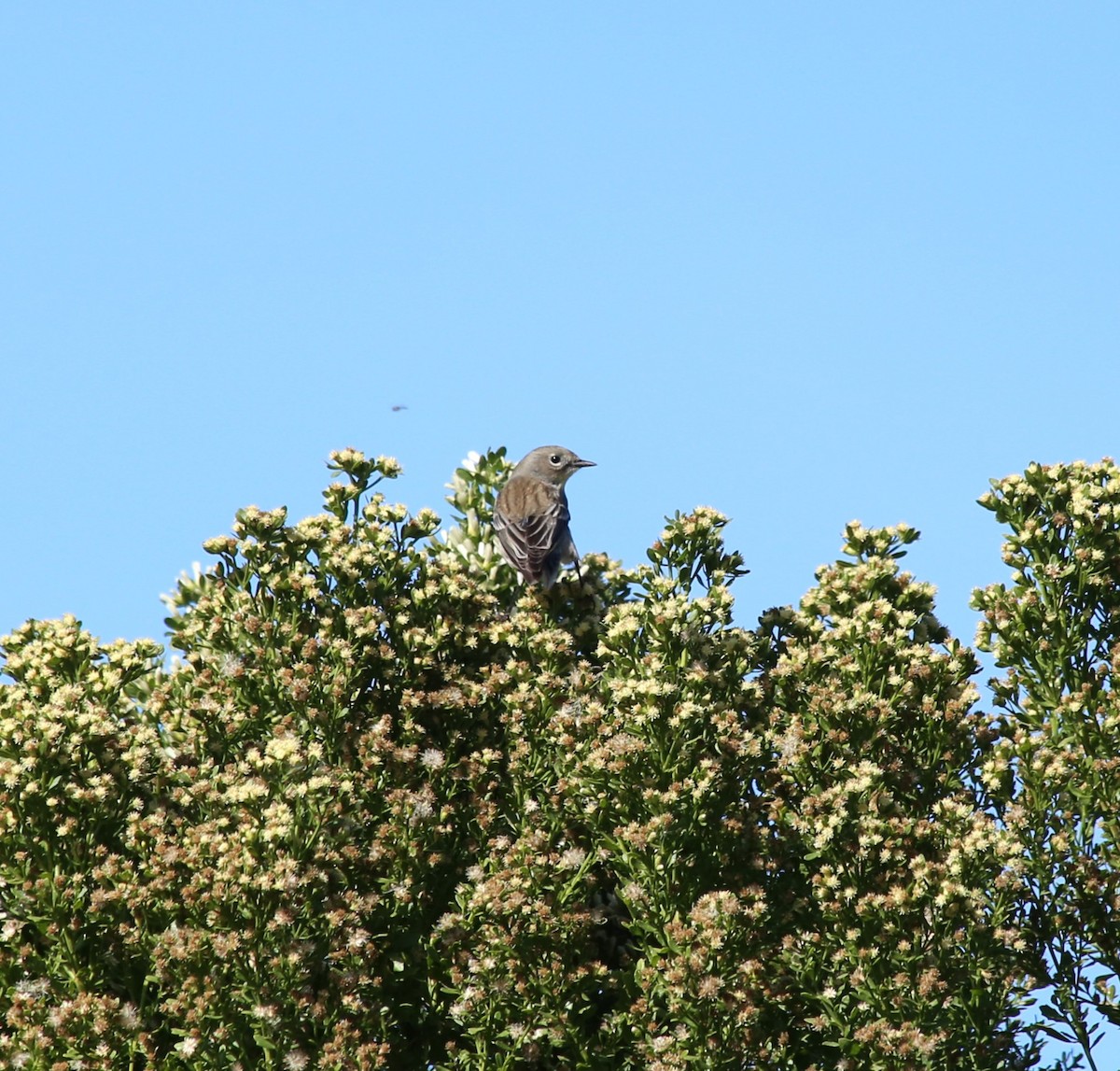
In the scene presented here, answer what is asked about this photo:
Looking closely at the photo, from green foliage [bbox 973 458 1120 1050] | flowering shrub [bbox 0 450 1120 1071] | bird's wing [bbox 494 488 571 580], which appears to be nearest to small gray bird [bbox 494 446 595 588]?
bird's wing [bbox 494 488 571 580]

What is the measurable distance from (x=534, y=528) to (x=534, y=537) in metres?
0.08

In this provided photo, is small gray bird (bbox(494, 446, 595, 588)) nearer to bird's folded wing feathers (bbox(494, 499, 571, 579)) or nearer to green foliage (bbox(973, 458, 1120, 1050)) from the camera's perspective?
bird's folded wing feathers (bbox(494, 499, 571, 579))

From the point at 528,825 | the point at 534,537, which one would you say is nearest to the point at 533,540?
the point at 534,537

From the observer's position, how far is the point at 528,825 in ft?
40.0

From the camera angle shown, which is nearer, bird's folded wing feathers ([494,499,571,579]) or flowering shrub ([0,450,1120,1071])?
flowering shrub ([0,450,1120,1071])

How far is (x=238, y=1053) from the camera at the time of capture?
36.9 ft

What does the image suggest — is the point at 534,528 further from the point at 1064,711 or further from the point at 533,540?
the point at 1064,711

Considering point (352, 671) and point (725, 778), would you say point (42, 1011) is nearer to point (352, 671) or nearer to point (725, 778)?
point (352, 671)

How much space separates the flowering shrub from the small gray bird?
577 mm

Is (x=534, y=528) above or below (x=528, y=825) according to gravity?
above

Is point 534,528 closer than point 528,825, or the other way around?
point 528,825

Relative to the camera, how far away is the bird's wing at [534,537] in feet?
47.7

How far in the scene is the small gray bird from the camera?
47.8 feet

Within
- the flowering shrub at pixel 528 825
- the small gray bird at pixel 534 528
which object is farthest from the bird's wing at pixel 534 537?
the flowering shrub at pixel 528 825
